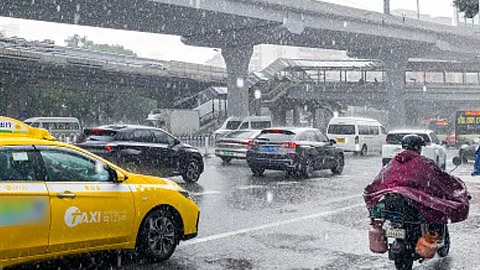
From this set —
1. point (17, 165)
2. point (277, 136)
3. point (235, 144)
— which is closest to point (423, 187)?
point (17, 165)

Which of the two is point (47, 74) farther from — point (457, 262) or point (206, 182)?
point (457, 262)

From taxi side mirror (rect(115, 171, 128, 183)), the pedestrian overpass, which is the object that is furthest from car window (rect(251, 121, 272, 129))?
taxi side mirror (rect(115, 171, 128, 183))

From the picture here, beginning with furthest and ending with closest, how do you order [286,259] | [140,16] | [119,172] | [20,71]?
[20,71], [140,16], [286,259], [119,172]

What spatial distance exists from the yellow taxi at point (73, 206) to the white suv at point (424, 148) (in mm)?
Result: 12361

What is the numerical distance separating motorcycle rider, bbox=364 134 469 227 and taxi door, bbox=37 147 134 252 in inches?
111

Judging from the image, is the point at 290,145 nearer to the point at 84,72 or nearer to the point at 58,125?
the point at 58,125

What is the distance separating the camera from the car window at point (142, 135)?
1387cm

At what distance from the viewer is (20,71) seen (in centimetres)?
5016

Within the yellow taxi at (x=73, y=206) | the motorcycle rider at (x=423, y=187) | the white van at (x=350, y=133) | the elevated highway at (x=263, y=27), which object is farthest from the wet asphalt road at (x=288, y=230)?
the elevated highway at (x=263, y=27)

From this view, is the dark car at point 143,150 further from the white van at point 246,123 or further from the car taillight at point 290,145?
the white van at point 246,123

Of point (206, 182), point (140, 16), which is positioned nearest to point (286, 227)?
point (206, 182)

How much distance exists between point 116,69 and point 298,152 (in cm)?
4005

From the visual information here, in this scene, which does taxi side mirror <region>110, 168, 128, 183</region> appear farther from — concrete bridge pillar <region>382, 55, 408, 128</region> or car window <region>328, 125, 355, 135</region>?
concrete bridge pillar <region>382, 55, 408, 128</region>

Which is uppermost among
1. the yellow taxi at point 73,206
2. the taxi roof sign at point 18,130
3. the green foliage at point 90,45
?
the green foliage at point 90,45
